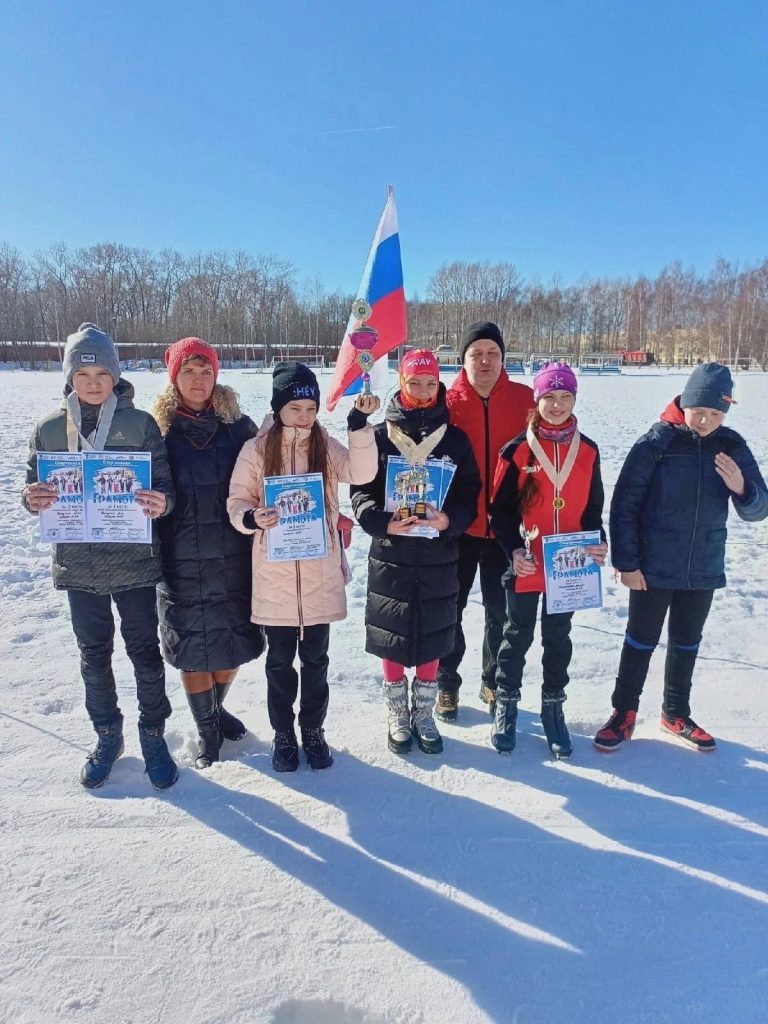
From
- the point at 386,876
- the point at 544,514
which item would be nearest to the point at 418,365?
the point at 544,514

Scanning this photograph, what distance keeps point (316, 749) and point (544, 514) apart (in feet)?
5.56

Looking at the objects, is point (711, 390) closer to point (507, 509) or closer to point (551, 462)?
point (551, 462)

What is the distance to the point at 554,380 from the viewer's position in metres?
3.03

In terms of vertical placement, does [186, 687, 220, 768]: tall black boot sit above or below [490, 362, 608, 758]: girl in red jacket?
below

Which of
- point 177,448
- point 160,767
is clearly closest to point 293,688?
point 160,767

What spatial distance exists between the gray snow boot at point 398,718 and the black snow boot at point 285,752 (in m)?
0.51

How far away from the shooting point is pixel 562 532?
10.3 ft

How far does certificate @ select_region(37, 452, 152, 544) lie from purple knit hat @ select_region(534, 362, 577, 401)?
196cm

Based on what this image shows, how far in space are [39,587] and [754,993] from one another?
5.54 metres

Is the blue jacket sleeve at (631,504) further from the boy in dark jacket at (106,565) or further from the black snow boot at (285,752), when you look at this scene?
the boy in dark jacket at (106,565)

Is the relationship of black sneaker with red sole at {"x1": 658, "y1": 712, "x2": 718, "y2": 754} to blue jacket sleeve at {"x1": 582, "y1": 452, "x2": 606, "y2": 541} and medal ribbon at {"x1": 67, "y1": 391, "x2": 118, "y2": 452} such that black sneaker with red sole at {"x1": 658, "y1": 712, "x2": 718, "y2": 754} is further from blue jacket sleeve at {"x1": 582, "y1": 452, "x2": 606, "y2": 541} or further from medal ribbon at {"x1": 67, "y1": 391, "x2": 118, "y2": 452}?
medal ribbon at {"x1": 67, "y1": 391, "x2": 118, "y2": 452}

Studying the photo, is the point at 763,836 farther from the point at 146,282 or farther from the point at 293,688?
the point at 146,282

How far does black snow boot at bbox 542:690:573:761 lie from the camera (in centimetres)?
321

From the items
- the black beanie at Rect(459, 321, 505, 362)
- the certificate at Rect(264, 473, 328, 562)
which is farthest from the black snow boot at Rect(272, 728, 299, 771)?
the black beanie at Rect(459, 321, 505, 362)
